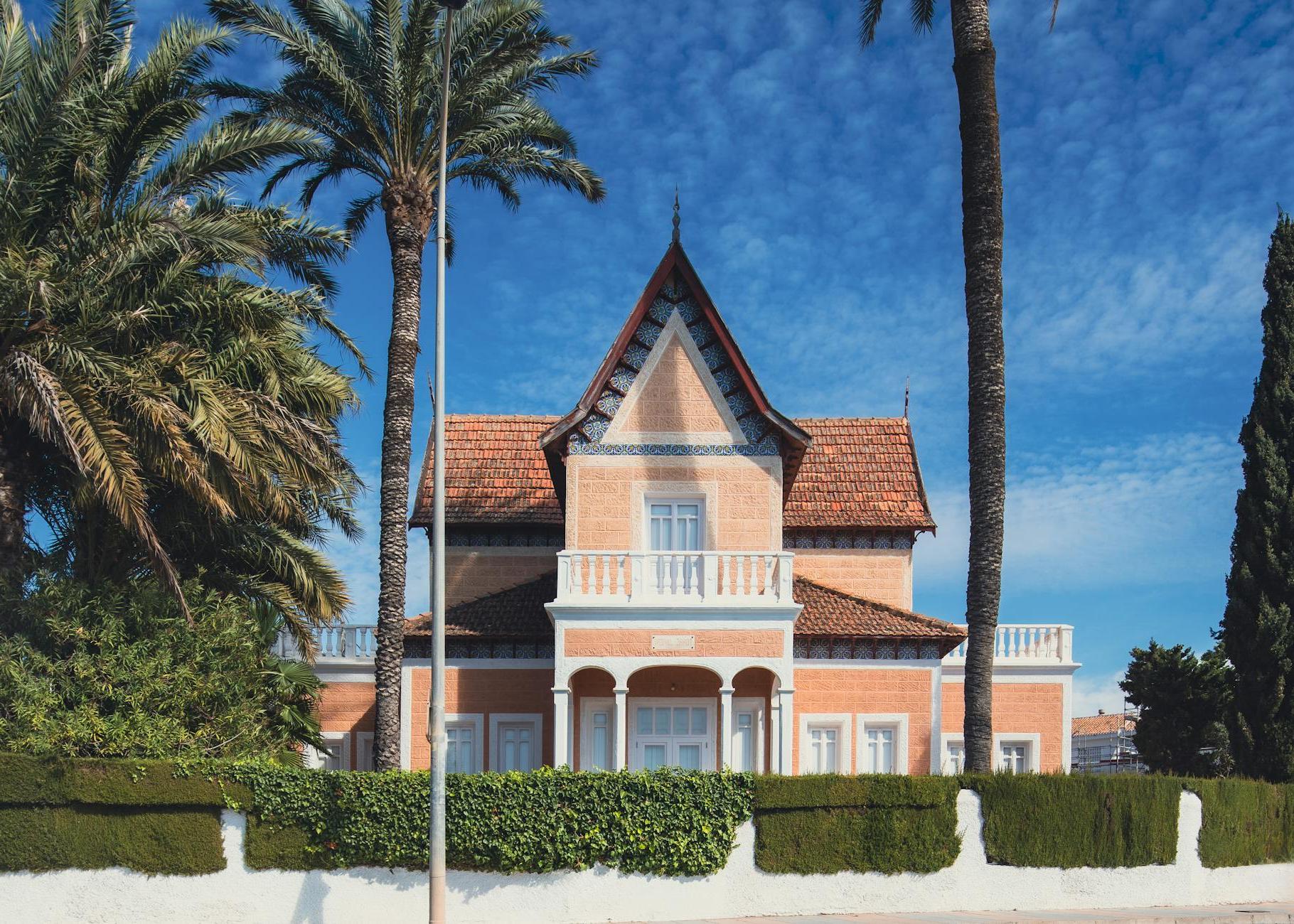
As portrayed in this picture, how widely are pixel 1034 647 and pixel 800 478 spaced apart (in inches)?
268

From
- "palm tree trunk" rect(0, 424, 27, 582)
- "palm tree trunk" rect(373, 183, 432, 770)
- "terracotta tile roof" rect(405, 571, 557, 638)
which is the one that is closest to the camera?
"palm tree trunk" rect(0, 424, 27, 582)

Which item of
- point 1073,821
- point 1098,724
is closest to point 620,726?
point 1073,821

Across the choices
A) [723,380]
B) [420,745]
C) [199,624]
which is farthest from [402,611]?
[723,380]

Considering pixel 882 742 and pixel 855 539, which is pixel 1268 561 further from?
pixel 882 742

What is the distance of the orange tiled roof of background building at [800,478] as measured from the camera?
93.4ft

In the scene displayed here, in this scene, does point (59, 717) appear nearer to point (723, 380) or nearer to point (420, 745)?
point (420, 745)

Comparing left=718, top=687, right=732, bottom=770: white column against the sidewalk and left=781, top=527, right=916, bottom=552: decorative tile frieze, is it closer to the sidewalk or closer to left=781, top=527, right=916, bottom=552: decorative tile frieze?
the sidewalk

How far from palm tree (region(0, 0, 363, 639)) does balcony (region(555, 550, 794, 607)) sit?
4889 millimetres

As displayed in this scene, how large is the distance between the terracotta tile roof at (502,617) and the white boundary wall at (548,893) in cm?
779

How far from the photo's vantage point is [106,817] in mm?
16594

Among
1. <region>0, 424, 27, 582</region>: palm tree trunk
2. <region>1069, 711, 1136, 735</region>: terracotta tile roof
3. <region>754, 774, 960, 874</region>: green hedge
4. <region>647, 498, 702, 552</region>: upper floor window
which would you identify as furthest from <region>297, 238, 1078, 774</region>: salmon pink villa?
<region>1069, 711, 1136, 735</region>: terracotta tile roof

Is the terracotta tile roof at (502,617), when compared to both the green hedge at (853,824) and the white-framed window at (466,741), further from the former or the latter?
the green hedge at (853,824)

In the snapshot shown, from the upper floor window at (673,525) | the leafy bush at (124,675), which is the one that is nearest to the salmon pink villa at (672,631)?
the upper floor window at (673,525)

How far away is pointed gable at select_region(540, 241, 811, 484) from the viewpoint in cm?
2392
